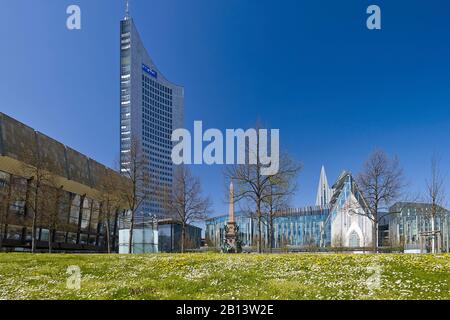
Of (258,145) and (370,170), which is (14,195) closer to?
(258,145)

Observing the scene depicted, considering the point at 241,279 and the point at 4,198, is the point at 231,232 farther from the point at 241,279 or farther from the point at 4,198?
the point at 4,198

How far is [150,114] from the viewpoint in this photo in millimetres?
172750

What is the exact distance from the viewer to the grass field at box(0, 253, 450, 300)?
12.8 m

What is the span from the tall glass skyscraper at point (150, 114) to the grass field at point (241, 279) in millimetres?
100663

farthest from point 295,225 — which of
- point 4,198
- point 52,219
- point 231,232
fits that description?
point 231,232

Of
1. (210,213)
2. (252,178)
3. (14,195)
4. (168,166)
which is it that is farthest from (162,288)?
(168,166)

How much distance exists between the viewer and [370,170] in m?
41.1

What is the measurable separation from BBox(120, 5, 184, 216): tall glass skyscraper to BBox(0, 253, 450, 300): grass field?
101 meters

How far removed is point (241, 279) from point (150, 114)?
530 ft

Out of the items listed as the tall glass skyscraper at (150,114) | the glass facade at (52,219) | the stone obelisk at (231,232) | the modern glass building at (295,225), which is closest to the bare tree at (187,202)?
the stone obelisk at (231,232)

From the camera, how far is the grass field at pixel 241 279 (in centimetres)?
1278
